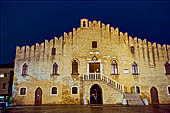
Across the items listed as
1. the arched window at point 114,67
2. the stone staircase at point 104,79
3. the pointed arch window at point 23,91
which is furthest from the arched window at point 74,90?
the pointed arch window at point 23,91

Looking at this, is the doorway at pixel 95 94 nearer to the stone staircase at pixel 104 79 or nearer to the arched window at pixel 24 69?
the stone staircase at pixel 104 79

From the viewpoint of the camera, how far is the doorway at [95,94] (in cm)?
2135

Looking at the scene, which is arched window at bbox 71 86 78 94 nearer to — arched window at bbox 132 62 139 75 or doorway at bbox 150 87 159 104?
arched window at bbox 132 62 139 75

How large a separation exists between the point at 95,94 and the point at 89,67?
390 cm

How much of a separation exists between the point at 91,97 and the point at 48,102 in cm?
596

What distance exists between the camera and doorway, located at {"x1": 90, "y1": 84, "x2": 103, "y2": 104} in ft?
70.1

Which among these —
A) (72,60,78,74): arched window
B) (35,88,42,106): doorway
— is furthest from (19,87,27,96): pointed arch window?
(72,60,78,74): arched window

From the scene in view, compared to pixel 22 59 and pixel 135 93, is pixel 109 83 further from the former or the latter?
pixel 22 59

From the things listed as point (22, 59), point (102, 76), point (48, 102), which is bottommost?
point (48, 102)

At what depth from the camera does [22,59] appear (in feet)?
79.3

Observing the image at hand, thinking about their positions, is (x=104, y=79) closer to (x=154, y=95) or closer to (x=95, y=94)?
(x=95, y=94)

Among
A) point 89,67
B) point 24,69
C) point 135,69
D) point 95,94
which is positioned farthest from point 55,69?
point 135,69

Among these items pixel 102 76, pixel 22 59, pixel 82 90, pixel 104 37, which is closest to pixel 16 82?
pixel 22 59

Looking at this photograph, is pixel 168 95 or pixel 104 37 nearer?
pixel 168 95
